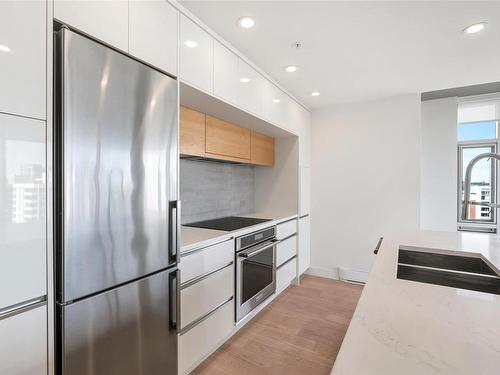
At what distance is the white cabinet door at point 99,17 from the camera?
44.3 inches

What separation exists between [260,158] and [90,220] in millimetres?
2367

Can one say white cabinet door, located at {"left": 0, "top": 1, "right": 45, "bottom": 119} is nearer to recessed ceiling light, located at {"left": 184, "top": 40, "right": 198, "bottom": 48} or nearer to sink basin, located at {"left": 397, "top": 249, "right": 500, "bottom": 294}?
recessed ceiling light, located at {"left": 184, "top": 40, "right": 198, "bottom": 48}

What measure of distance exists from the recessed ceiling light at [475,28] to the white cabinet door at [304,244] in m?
2.49

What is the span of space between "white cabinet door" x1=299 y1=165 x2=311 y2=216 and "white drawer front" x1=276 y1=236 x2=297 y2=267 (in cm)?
44

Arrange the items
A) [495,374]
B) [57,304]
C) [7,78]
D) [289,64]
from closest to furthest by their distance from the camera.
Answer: [495,374], [7,78], [57,304], [289,64]

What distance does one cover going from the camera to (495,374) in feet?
1.87

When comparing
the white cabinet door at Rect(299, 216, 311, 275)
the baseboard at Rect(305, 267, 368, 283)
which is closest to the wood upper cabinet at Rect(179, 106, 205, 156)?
the white cabinet door at Rect(299, 216, 311, 275)

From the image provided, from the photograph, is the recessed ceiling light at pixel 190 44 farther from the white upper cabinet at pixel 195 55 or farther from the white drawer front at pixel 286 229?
the white drawer front at pixel 286 229

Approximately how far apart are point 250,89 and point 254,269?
1.68 meters

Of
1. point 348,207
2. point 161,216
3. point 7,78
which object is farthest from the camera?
point 348,207

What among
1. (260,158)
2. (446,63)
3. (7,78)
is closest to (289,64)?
(260,158)

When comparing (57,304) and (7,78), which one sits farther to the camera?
(57,304)

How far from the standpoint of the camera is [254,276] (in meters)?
2.51

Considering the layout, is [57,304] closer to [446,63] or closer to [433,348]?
[433,348]
